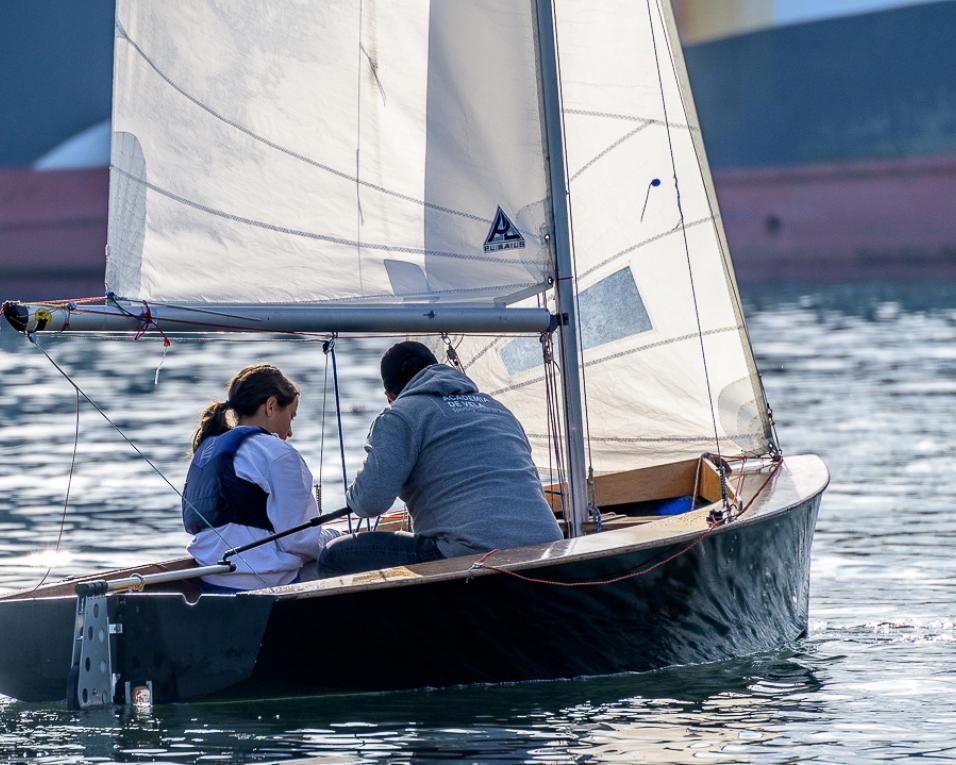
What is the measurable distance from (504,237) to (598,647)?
127 centimetres

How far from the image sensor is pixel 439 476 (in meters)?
4.88

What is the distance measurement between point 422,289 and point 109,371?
1232 cm

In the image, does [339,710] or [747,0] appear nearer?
[339,710]

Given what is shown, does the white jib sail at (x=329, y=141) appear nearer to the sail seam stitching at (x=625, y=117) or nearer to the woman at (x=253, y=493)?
the woman at (x=253, y=493)

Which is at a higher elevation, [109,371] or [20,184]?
[20,184]

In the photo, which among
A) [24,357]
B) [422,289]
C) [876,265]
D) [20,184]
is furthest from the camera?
[20,184]

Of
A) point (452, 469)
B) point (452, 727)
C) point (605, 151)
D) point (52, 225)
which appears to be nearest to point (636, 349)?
point (605, 151)

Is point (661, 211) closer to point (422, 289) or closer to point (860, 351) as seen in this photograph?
point (422, 289)

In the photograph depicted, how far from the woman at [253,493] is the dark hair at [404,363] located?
0.31 meters

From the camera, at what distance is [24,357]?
19.2 meters

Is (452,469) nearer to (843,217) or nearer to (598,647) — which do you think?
(598,647)

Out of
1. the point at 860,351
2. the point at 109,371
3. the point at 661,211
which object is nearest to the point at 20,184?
the point at 109,371

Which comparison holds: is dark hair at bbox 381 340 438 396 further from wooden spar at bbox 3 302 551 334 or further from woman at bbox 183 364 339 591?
woman at bbox 183 364 339 591

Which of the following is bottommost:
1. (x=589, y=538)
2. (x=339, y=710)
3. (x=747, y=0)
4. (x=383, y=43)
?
(x=339, y=710)
